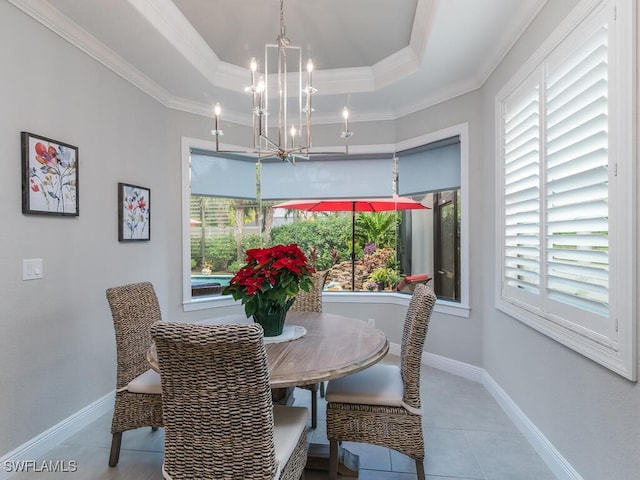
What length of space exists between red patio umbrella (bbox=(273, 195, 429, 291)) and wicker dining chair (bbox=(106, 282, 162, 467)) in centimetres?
231

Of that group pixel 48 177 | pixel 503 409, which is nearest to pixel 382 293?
pixel 503 409

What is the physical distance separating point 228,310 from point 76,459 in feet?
6.87

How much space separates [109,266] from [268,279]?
1.72 meters

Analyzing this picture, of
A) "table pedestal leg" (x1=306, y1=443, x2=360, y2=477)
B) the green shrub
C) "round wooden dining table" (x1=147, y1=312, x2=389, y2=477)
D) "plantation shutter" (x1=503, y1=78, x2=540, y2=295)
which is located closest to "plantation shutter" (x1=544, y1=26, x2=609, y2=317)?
"plantation shutter" (x1=503, y1=78, x2=540, y2=295)

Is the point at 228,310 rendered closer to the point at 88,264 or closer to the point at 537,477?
the point at 88,264

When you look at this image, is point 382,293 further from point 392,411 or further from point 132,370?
point 132,370

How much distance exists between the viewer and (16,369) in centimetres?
212

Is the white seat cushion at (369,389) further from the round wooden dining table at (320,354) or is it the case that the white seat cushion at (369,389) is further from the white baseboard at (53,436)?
the white baseboard at (53,436)

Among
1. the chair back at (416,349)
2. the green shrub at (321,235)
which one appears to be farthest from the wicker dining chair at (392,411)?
the green shrub at (321,235)

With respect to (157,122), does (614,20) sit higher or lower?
lower

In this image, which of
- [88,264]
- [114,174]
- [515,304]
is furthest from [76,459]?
[515,304]

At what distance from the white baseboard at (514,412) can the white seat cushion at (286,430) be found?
1.41 metres

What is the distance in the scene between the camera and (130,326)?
217 centimetres

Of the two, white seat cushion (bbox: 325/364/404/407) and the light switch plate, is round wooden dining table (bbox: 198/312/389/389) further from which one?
the light switch plate
